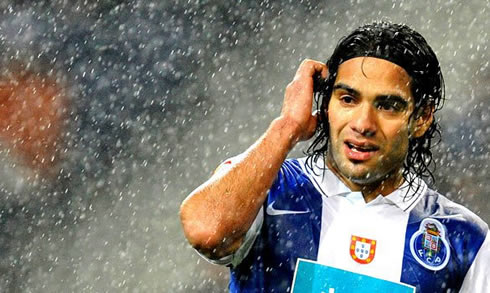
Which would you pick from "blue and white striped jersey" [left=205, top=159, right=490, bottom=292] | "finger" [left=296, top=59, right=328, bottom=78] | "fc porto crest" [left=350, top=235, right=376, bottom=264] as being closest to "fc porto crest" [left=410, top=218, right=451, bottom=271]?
"blue and white striped jersey" [left=205, top=159, right=490, bottom=292]

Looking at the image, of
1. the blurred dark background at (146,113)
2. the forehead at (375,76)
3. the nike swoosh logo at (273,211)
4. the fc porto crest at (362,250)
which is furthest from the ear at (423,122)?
the blurred dark background at (146,113)

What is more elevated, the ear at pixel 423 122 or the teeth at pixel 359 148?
the ear at pixel 423 122

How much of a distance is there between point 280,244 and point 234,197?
234mm

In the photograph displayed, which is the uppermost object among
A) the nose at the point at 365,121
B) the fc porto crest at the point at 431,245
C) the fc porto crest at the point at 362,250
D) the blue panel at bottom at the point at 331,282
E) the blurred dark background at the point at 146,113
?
the nose at the point at 365,121

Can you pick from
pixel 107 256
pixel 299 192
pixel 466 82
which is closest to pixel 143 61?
pixel 107 256

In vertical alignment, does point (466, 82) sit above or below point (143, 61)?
above

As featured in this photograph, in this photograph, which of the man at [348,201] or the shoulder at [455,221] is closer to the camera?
the man at [348,201]

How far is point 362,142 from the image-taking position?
2531 millimetres

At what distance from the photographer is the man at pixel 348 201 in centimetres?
248

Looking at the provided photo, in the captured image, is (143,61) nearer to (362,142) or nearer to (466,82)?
(466,82)

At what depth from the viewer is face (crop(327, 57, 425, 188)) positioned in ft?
8.38

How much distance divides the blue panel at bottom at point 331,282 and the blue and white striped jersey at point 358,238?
0.06 ft

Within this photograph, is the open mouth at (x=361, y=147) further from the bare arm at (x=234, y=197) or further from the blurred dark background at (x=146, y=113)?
the blurred dark background at (x=146, y=113)

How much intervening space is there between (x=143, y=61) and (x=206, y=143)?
2.81 feet
